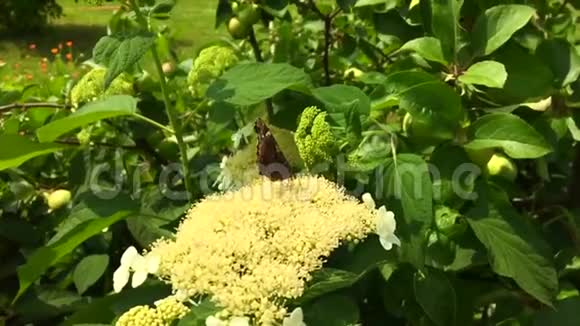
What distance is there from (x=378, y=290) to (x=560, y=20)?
0.59 metres

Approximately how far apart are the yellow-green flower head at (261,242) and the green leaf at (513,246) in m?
0.26

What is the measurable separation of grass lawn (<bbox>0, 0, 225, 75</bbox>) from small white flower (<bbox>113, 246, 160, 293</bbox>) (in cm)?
642

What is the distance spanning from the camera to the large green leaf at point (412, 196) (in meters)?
1.04

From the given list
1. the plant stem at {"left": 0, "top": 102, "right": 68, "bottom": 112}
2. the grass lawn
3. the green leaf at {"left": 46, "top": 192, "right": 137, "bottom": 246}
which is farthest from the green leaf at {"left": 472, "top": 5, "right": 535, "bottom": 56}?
the grass lawn

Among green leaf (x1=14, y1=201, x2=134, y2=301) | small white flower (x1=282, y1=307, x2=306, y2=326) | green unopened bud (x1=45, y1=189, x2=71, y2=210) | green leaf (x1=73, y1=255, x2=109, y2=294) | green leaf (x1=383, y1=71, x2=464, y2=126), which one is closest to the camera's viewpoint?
small white flower (x1=282, y1=307, x2=306, y2=326)

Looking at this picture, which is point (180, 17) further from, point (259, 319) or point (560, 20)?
point (259, 319)

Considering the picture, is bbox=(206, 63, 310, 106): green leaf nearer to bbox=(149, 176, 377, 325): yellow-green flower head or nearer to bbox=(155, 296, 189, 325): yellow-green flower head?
bbox=(149, 176, 377, 325): yellow-green flower head

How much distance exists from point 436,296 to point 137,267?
0.37 metres

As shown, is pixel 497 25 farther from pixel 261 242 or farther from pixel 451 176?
pixel 261 242

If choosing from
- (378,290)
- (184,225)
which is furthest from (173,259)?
(378,290)

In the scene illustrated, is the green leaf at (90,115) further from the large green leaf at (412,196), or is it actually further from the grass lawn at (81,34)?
the grass lawn at (81,34)

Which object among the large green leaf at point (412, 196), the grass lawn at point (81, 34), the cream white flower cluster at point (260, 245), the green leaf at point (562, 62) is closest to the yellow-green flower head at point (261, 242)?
the cream white flower cluster at point (260, 245)

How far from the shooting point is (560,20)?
1.56 meters

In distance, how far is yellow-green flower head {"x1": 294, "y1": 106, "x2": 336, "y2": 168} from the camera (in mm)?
1003
